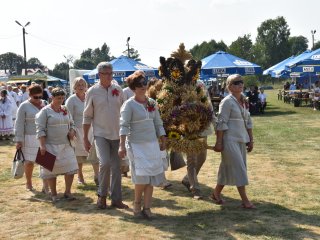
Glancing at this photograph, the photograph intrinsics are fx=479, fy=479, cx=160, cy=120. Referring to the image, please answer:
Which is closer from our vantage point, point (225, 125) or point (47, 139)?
point (225, 125)

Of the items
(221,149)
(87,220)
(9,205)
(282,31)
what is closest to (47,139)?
(9,205)

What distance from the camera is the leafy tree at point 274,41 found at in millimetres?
106881

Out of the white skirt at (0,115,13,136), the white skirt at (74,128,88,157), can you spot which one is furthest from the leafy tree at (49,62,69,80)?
the white skirt at (74,128,88,157)

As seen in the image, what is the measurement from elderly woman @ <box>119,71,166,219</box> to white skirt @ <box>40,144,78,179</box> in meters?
1.55

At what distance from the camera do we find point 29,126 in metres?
8.00

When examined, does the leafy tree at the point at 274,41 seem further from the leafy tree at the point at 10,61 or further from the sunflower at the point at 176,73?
the sunflower at the point at 176,73

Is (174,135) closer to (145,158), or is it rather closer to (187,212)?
(145,158)

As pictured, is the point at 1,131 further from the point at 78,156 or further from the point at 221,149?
the point at 221,149

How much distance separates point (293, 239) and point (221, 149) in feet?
5.66

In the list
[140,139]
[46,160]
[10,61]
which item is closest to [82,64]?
[10,61]

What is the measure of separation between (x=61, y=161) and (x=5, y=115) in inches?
375

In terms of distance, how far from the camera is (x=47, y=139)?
23.9ft

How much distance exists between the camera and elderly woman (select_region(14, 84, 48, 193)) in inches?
310

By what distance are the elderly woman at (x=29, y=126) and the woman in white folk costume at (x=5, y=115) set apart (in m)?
8.41
